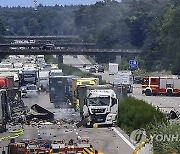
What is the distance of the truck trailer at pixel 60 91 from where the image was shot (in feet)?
191

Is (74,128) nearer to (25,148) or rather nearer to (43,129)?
(43,129)

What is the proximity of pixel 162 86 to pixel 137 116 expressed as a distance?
34.7 meters

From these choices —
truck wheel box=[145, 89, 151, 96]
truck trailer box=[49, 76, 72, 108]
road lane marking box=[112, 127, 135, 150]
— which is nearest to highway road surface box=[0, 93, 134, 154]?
road lane marking box=[112, 127, 135, 150]

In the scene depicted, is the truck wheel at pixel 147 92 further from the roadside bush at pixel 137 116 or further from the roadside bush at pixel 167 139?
the roadside bush at pixel 167 139

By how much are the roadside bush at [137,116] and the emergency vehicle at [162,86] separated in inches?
1131

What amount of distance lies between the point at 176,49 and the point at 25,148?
7140cm

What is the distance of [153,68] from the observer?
107750 mm

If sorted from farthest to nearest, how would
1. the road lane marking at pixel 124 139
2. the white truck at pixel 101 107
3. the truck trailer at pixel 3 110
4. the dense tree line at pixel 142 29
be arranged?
the dense tree line at pixel 142 29
the white truck at pixel 101 107
the truck trailer at pixel 3 110
the road lane marking at pixel 124 139

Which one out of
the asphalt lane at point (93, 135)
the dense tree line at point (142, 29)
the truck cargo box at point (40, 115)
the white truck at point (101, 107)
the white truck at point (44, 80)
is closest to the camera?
the asphalt lane at point (93, 135)

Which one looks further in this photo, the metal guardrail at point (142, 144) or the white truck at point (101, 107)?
the white truck at point (101, 107)

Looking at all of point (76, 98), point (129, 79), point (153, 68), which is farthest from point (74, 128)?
point (153, 68)

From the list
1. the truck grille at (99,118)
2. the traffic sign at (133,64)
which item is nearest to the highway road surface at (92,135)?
the truck grille at (99,118)

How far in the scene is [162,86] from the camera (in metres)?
68.4

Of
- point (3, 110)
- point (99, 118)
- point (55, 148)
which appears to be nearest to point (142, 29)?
point (99, 118)
